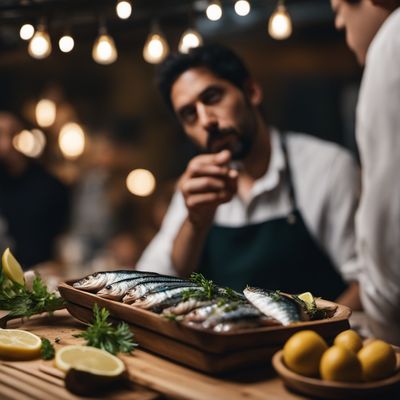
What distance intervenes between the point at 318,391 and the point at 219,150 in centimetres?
183

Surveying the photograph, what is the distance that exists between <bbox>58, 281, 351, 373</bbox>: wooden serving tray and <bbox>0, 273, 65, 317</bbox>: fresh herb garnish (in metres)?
0.44

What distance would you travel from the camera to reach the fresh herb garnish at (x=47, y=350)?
1.92 meters

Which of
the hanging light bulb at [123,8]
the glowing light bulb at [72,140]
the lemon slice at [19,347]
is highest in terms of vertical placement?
the hanging light bulb at [123,8]

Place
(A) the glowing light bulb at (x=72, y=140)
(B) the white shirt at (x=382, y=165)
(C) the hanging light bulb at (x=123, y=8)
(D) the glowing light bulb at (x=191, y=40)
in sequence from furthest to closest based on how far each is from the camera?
(A) the glowing light bulb at (x=72, y=140) < (D) the glowing light bulb at (x=191, y=40) < (C) the hanging light bulb at (x=123, y=8) < (B) the white shirt at (x=382, y=165)

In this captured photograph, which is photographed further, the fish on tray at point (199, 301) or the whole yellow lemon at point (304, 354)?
the fish on tray at point (199, 301)

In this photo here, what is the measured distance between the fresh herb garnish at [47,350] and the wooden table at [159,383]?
0.07 ft

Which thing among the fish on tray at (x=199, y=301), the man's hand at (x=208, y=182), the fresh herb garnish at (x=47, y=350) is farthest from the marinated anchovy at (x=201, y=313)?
the man's hand at (x=208, y=182)

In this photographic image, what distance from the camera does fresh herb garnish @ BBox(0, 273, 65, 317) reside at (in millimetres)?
2307

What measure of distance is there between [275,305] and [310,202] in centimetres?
165

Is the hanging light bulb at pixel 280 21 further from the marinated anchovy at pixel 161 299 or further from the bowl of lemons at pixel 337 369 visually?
the bowl of lemons at pixel 337 369

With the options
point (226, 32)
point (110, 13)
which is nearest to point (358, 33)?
point (110, 13)

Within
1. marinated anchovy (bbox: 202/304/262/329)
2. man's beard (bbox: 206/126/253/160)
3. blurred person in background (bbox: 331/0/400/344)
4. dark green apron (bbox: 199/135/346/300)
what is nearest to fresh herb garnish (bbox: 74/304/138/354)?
marinated anchovy (bbox: 202/304/262/329)

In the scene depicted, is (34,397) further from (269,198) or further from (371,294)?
(269,198)

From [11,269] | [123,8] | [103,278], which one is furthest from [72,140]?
[103,278]
